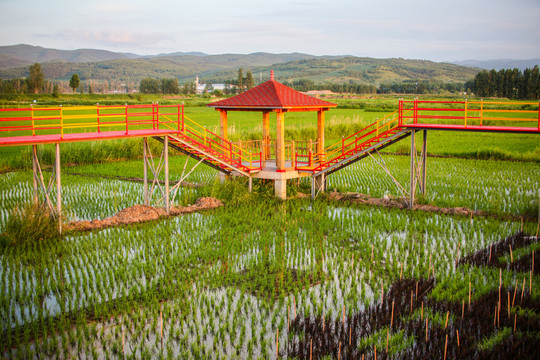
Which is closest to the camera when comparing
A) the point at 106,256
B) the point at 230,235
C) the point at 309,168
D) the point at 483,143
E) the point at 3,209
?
the point at 106,256

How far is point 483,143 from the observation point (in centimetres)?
3600

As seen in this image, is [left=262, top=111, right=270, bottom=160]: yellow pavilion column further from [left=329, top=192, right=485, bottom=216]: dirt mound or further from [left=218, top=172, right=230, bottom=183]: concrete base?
[left=329, top=192, right=485, bottom=216]: dirt mound

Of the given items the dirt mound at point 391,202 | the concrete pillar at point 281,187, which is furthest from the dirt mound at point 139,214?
the dirt mound at point 391,202

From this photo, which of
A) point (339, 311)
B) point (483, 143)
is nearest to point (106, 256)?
point (339, 311)

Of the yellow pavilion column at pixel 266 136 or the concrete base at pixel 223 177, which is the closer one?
the concrete base at pixel 223 177

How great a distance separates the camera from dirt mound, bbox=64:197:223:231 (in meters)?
16.4

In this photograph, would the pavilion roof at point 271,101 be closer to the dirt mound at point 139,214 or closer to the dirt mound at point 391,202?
the dirt mound at point 391,202

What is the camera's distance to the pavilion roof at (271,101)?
65.8ft

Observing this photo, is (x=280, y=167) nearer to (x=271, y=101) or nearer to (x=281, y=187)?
(x=281, y=187)

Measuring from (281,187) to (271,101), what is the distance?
323 centimetres

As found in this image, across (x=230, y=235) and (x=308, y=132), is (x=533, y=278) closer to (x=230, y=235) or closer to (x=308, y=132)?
(x=230, y=235)

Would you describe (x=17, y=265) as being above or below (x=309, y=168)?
below

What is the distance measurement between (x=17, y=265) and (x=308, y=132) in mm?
27827

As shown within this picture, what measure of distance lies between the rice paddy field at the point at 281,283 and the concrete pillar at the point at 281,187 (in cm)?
47
